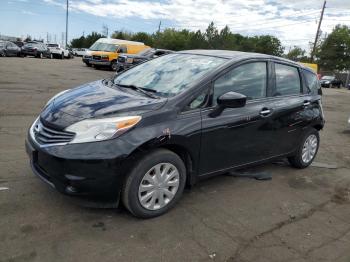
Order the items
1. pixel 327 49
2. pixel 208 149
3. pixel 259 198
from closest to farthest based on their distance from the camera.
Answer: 1. pixel 208 149
2. pixel 259 198
3. pixel 327 49

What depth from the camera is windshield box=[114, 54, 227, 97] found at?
4.27m

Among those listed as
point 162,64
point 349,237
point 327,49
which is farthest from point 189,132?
point 327,49

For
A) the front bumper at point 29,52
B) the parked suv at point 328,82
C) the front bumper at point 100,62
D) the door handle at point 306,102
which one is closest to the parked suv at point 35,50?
the front bumper at point 29,52

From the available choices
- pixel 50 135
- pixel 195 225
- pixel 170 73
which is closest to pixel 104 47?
pixel 170 73

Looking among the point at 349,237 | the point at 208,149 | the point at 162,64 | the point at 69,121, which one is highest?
the point at 162,64

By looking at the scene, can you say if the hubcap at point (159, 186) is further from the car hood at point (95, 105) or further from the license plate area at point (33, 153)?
the license plate area at point (33, 153)

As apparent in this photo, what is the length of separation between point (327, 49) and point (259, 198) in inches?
2783

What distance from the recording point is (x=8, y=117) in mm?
7883

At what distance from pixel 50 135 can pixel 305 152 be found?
397 cm

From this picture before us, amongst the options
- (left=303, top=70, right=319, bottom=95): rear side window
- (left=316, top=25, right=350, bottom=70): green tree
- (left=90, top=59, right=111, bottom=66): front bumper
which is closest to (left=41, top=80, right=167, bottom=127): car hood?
(left=303, top=70, right=319, bottom=95): rear side window

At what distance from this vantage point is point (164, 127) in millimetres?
3748

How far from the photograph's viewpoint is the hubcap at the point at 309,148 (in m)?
5.94

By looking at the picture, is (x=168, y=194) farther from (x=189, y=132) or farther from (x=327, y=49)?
(x=327, y=49)

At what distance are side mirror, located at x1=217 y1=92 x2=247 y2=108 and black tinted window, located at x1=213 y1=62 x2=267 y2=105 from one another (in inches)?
3.9
